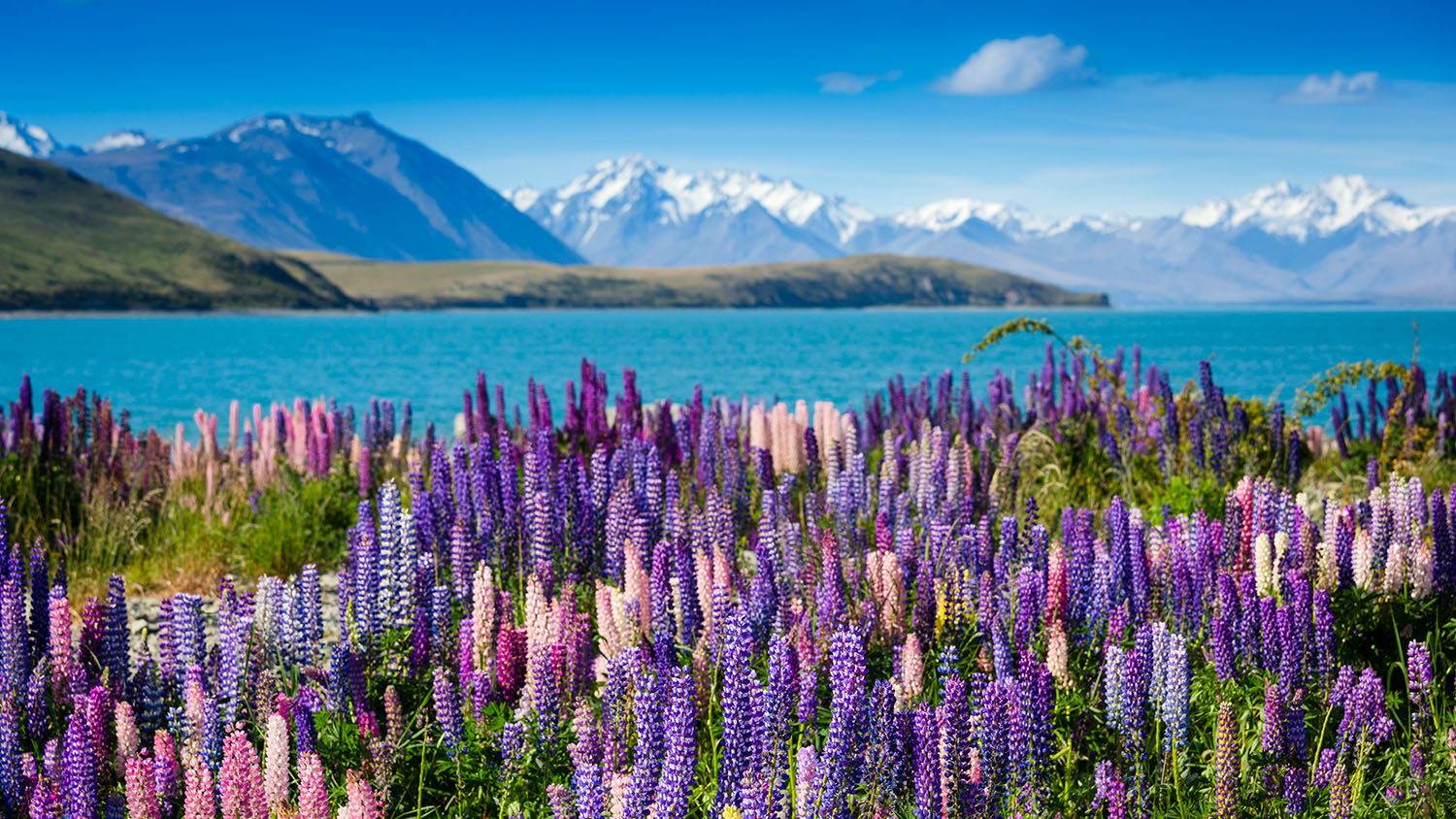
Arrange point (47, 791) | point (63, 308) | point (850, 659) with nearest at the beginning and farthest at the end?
point (850, 659), point (47, 791), point (63, 308)

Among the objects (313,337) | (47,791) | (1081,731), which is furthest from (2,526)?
(313,337)

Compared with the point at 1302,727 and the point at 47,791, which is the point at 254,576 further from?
the point at 1302,727

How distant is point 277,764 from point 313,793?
0.40 m

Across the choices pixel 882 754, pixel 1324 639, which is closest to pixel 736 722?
pixel 882 754

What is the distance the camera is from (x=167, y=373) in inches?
2387

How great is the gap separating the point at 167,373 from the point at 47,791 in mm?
64091

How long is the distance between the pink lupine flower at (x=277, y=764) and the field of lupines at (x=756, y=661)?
0.01m

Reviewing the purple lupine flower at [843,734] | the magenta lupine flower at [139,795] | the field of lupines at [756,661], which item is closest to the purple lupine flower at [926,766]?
the field of lupines at [756,661]

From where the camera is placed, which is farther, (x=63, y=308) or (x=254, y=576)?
(x=63, y=308)

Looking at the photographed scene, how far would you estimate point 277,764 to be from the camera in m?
3.28

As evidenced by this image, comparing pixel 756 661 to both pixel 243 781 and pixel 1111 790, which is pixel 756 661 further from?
pixel 243 781

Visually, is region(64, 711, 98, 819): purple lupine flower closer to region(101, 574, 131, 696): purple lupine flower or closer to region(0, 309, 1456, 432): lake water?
region(101, 574, 131, 696): purple lupine flower

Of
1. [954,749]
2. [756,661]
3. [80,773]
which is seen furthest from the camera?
[756,661]

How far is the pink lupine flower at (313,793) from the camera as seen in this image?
2955 millimetres
